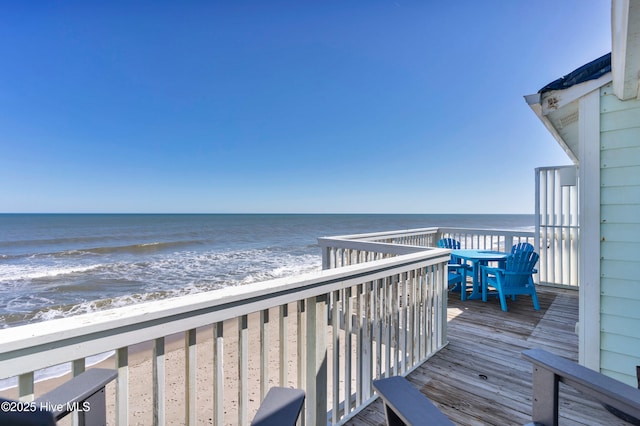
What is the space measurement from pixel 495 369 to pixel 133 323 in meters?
2.75

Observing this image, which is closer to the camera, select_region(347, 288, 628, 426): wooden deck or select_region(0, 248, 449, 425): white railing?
select_region(0, 248, 449, 425): white railing

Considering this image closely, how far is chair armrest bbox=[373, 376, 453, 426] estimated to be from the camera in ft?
A: 2.45

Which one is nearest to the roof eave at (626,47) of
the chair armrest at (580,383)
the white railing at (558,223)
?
the chair armrest at (580,383)

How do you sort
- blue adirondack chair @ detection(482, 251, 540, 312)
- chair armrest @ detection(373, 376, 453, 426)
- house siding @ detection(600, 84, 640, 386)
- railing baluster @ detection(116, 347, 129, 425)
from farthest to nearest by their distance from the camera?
blue adirondack chair @ detection(482, 251, 540, 312)
house siding @ detection(600, 84, 640, 386)
railing baluster @ detection(116, 347, 129, 425)
chair armrest @ detection(373, 376, 453, 426)

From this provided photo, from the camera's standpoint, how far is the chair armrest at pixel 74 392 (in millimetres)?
684

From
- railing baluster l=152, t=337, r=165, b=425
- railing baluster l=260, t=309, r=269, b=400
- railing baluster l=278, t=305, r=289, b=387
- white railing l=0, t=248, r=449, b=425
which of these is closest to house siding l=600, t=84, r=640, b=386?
white railing l=0, t=248, r=449, b=425

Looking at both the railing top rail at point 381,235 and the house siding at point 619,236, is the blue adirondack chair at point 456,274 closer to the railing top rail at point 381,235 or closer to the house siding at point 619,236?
the railing top rail at point 381,235

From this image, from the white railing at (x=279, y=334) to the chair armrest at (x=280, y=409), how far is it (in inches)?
13.6

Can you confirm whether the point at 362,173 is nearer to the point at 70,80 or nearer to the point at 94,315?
the point at 70,80

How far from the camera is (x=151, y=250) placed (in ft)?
47.6

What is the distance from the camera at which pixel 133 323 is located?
32.4 inches

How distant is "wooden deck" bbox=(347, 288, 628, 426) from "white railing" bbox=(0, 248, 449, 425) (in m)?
0.18

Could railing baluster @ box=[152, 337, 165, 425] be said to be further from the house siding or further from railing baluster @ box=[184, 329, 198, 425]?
the house siding

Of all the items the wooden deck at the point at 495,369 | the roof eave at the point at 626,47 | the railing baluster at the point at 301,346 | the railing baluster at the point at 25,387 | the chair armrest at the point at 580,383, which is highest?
the roof eave at the point at 626,47
